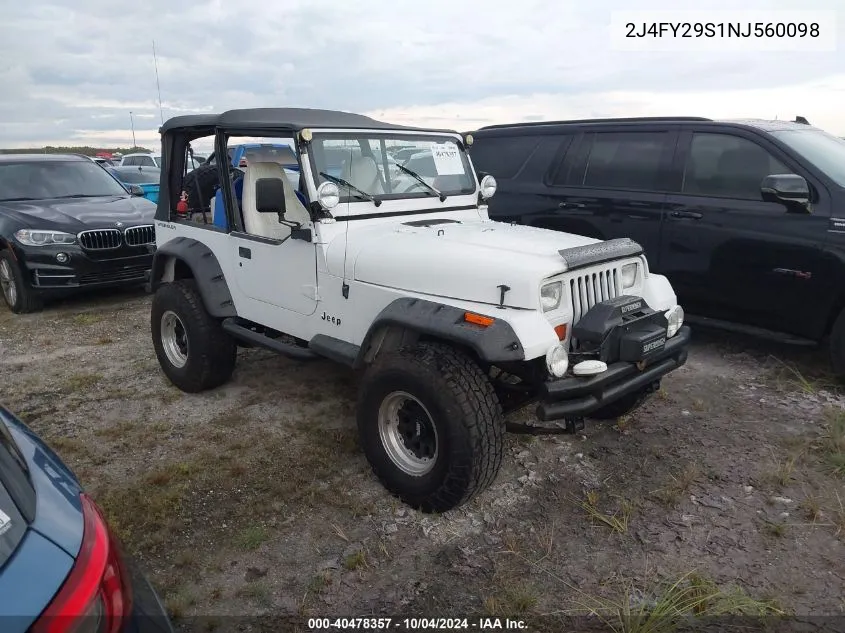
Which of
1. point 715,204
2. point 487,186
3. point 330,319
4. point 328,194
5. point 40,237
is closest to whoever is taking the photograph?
point 328,194

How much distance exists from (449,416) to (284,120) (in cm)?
214

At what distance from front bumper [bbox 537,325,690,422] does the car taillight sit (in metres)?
1.88

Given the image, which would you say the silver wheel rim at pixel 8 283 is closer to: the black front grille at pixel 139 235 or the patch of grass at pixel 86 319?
the patch of grass at pixel 86 319

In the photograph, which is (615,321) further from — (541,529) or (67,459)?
(67,459)

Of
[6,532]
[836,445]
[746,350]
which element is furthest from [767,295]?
[6,532]

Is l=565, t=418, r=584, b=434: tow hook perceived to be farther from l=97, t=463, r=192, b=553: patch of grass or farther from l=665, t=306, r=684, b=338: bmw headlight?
l=97, t=463, r=192, b=553: patch of grass

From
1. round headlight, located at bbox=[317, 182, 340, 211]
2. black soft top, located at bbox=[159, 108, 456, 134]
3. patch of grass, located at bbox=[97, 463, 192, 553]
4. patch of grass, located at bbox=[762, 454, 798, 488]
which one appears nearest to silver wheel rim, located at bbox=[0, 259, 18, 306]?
black soft top, located at bbox=[159, 108, 456, 134]

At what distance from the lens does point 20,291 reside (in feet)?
23.3

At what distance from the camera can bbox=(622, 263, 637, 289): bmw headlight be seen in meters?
3.59

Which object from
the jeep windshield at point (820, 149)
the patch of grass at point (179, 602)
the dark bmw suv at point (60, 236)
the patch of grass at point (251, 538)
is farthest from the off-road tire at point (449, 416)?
the dark bmw suv at point (60, 236)

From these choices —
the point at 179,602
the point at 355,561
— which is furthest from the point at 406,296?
the point at 179,602

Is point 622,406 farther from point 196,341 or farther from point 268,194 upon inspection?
point 196,341

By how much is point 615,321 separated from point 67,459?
3.32m

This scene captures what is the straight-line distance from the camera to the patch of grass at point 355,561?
9.35 feet
